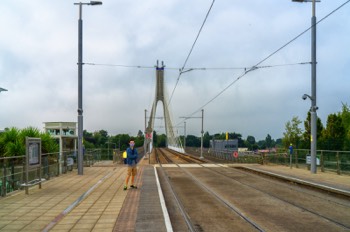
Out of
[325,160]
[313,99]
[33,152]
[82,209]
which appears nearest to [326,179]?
[325,160]

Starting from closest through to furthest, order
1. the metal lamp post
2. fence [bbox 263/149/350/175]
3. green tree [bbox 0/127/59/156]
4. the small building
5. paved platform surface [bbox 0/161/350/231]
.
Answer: paved platform surface [bbox 0/161/350/231] < green tree [bbox 0/127/59/156] < fence [bbox 263/149/350/175] < the metal lamp post < the small building

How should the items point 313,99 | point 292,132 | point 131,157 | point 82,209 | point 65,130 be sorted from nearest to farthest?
point 82,209 → point 131,157 → point 313,99 → point 65,130 → point 292,132

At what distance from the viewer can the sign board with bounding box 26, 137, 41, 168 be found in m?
12.5

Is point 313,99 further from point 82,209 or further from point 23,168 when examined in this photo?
point 82,209

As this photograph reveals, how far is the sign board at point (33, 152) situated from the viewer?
12.5 meters

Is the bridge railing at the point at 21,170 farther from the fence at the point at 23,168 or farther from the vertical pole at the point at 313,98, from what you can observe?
the vertical pole at the point at 313,98

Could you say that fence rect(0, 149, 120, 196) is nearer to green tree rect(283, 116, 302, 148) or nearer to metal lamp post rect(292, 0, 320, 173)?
metal lamp post rect(292, 0, 320, 173)

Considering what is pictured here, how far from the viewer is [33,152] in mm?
13109

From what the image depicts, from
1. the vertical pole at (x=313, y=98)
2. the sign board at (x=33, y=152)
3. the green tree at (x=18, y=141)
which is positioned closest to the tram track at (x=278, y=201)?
the sign board at (x=33, y=152)

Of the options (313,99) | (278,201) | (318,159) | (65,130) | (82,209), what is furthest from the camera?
(65,130)

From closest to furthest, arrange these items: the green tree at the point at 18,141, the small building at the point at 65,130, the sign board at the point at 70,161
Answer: the green tree at the point at 18,141
the sign board at the point at 70,161
the small building at the point at 65,130

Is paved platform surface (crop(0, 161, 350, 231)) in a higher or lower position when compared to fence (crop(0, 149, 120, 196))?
lower

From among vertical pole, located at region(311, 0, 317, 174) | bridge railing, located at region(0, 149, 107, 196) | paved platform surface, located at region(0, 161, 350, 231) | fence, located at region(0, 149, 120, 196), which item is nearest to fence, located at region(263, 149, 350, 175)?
vertical pole, located at region(311, 0, 317, 174)

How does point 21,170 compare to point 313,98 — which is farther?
point 313,98
